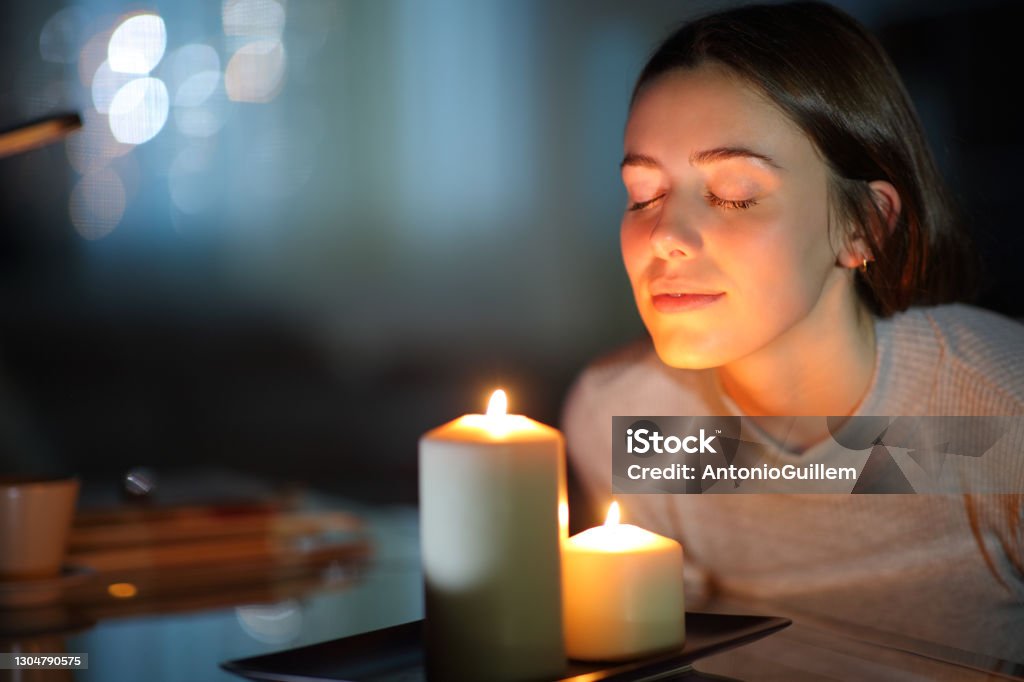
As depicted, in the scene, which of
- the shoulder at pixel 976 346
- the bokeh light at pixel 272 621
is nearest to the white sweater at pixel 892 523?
the shoulder at pixel 976 346

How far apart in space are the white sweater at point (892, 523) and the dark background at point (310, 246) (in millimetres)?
697

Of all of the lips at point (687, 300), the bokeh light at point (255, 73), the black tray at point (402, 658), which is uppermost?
the bokeh light at point (255, 73)

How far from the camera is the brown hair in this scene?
740 millimetres

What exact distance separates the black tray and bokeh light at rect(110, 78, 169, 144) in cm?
139

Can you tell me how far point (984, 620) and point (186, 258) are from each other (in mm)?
1442

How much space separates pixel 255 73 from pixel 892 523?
130 centimetres

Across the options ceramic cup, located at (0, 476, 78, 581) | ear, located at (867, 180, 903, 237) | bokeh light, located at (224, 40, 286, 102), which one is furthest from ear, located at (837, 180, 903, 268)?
bokeh light, located at (224, 40, 286, 102)

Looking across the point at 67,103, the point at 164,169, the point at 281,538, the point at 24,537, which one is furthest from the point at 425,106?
the point at 24,537

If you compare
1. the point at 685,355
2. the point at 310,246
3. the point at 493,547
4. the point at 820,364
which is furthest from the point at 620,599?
the point at 310,246

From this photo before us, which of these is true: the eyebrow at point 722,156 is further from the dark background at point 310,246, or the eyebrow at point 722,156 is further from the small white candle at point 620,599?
the dark background at point 310,246

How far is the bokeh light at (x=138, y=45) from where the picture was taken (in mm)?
1700

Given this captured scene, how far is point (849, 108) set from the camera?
765 mm

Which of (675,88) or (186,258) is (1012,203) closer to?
(675,88)

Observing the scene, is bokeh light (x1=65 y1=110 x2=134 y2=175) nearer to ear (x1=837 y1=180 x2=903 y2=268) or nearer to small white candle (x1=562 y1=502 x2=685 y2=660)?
ear (x1=837 y1=180 x2=903 y2=268)
